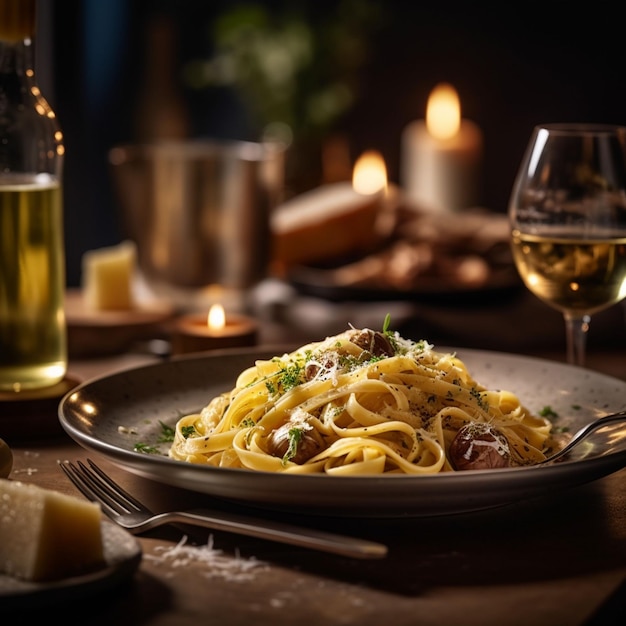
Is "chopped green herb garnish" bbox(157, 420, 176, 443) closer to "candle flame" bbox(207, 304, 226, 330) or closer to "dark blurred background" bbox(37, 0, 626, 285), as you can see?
"candle flame" bbox(207, 304, 226, 330)

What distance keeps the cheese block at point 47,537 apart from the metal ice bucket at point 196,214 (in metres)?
2.10

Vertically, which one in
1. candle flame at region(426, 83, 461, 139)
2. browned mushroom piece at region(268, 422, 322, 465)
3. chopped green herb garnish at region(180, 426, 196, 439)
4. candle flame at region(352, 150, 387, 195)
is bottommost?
chopped green herb garnish at region(180, 426, 196, 439)

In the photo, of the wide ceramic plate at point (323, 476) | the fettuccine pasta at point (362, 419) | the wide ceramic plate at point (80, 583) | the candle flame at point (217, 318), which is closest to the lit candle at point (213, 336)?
the candle flame at point (217, 318)

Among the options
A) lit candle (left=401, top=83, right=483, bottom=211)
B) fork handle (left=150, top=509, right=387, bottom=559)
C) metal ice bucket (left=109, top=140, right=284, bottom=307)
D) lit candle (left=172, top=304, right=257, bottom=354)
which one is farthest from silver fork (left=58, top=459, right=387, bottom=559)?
lit candle (left=401, top=83, right=483, bottom=211)

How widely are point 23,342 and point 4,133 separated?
1.28 feet

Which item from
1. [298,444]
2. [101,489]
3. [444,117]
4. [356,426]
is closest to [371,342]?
[356,426]

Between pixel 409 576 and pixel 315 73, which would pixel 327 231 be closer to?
pixel 315 73

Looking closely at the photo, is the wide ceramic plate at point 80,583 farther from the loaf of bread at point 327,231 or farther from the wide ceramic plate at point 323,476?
the loaf of bread at point 327,231

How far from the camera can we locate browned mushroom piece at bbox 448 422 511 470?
5.10ft

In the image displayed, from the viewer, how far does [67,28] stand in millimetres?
6059

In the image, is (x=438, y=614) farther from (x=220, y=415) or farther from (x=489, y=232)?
(x=489, y=232)

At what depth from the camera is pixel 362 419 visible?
174cm

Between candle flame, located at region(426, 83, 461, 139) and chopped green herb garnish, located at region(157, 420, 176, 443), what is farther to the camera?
candle flame, located at region(426, 83, 461, 139)

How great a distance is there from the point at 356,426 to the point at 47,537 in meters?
0.65
